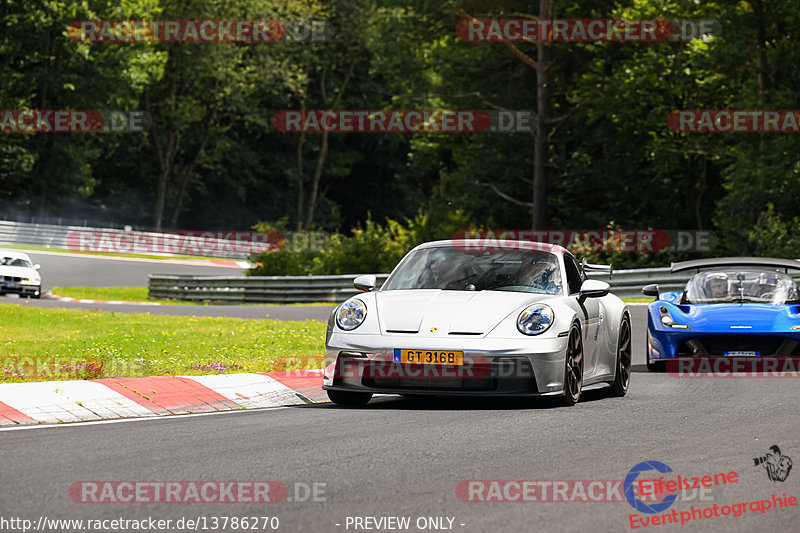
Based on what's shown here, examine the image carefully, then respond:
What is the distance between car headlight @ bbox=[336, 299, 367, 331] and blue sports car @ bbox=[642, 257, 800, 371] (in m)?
5.30

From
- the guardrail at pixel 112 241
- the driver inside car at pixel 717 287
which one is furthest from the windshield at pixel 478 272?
the guardrail at pixel 112 241

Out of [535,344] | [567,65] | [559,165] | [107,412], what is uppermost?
[567,65]

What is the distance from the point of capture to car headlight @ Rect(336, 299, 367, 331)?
33.5 ft

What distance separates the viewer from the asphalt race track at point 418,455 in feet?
19.2

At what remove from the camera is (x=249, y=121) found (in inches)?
3130

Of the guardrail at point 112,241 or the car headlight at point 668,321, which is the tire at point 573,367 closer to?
the car headlight at point 668,321

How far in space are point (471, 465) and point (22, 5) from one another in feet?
195

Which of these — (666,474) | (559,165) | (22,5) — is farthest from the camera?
(22,5)

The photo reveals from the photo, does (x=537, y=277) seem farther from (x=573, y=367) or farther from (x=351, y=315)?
(x=351, y=315)

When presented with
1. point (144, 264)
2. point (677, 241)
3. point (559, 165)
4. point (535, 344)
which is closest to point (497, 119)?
point (559, 165)

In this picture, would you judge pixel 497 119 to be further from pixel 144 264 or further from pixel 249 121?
pixel 249 121

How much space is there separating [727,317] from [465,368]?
554cm

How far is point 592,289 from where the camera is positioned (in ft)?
35.8

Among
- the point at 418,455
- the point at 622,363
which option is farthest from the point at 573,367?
the point at 418,455
